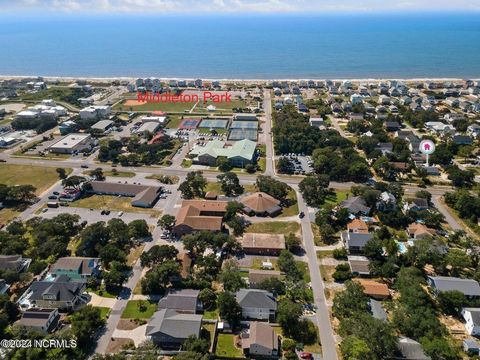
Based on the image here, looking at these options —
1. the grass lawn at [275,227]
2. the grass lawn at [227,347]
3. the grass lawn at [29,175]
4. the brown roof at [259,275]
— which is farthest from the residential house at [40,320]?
the grass lawn at [29,175]

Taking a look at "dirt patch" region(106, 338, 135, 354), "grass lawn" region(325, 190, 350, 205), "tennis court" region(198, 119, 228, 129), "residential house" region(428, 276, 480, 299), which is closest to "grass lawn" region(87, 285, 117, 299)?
"dirt patch" region(106, 338, 135, 354)


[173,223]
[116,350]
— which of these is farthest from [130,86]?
[116,350]

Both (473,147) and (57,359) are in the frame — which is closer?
(57,359)

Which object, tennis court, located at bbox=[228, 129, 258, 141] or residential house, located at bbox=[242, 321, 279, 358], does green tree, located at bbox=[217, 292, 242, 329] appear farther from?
tennis court, located at bbox=[228, 129, 258, 141]

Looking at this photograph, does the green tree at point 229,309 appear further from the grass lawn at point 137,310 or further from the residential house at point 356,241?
the residential house at point 356,241

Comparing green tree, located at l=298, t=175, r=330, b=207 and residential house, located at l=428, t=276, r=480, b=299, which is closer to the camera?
residential house, located at l=428, t=276, r=480, b=299

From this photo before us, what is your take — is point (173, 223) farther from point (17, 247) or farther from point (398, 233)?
point (398, 233)
